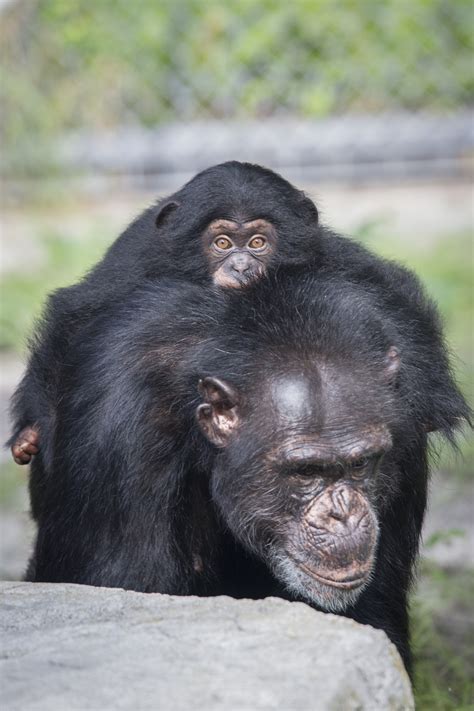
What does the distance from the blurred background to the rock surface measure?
9.18 metres

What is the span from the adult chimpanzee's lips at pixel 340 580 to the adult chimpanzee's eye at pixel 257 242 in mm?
1882

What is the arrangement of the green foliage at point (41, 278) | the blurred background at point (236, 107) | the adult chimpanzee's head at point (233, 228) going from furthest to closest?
the blurred background at point (236, 107) < the green foliage at point (41, 278) < the adult chimpanzee's head at point (233, 228)

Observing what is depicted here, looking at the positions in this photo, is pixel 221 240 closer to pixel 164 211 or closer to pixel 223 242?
pixel 223 242

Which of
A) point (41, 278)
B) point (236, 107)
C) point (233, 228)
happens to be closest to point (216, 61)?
point (236, 107)

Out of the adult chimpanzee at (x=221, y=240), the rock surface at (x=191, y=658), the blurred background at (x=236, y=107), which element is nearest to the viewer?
the rock surface at (x=191, y=658)

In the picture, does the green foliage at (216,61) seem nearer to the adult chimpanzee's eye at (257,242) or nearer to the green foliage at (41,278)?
the green foliage at (41,278)

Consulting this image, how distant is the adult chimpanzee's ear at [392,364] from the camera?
363 cm

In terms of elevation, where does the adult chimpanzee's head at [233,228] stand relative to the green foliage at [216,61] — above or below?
Answer: below

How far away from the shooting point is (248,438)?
3.59 meters

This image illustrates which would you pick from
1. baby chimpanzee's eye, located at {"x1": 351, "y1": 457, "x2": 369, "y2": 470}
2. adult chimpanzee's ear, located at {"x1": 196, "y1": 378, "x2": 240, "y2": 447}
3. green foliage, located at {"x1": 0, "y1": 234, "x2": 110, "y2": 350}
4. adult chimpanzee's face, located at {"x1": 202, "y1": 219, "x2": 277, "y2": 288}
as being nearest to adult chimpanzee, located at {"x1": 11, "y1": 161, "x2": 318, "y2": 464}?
adult chimpanzee's face, located at {"x1": 202, "y1": 219, "x2": 277, "y2": 288}

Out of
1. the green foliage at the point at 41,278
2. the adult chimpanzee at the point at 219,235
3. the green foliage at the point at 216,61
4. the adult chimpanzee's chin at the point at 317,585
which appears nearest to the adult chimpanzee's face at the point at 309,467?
the adult chimpanzee's chin at the point at 317,585

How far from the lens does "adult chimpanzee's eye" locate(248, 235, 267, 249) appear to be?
16.8 ft

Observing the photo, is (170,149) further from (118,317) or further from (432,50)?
(118,317)

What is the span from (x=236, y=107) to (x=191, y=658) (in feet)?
34.7
